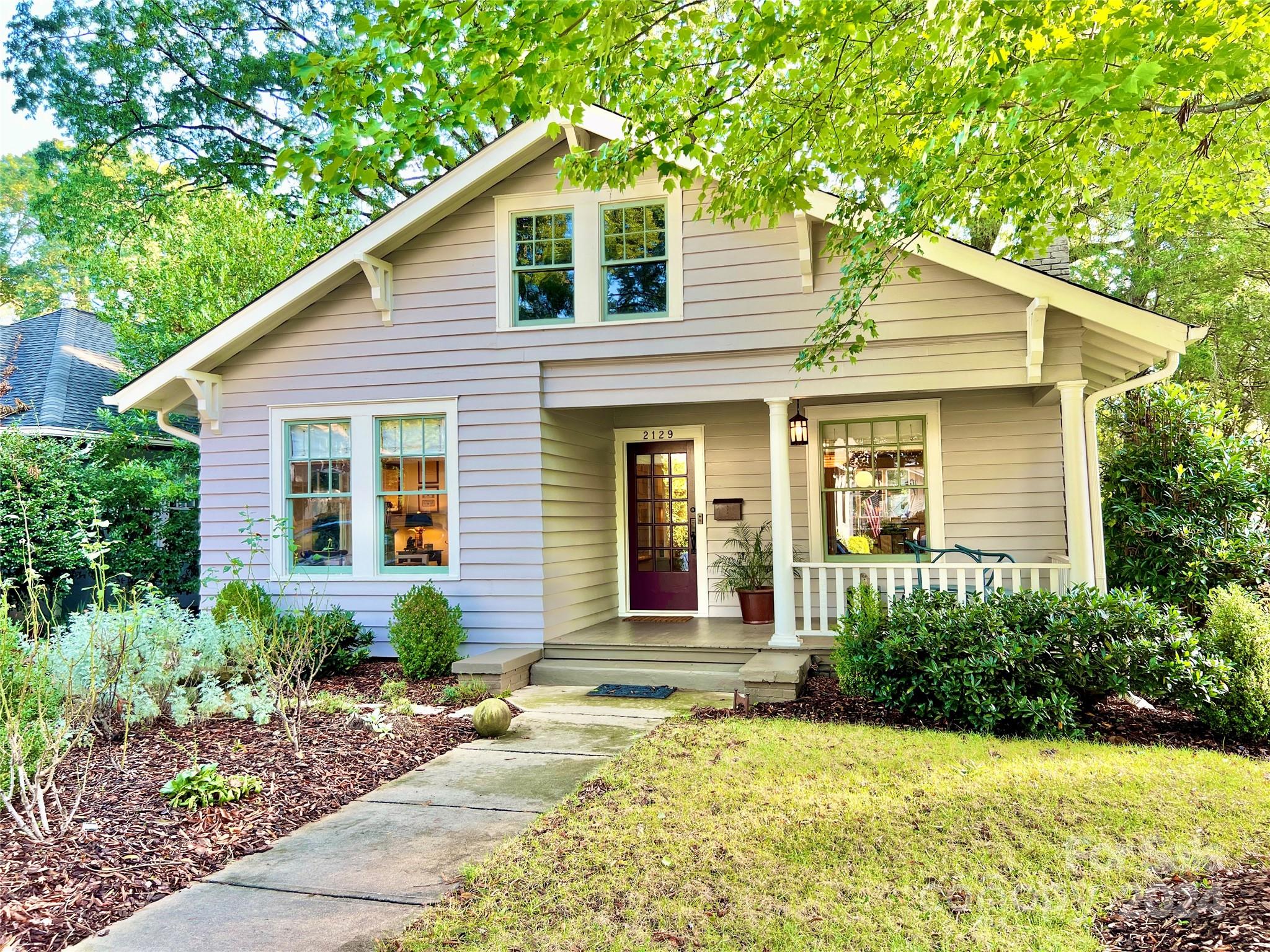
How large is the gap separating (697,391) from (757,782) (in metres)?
4.10

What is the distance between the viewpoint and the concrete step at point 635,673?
23.3 ft

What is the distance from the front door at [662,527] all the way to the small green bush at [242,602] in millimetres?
3861

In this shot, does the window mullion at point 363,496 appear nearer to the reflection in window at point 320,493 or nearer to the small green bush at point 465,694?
the reflection in window at point 320,493

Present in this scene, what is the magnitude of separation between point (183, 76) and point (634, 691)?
15.7m

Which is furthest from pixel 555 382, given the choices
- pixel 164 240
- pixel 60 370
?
pixel 60 370

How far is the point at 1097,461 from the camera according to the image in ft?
26.6

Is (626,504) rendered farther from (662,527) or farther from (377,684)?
(377,684)

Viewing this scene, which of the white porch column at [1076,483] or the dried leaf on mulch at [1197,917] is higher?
the white porch column at [1076,483]

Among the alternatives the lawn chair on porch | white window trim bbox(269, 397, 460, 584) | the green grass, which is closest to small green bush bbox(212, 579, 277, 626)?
white window trim bbox(269, 397, 460, 584)

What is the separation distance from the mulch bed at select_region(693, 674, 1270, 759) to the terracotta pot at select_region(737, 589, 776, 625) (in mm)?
1973

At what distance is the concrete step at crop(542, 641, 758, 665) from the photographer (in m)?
7.29

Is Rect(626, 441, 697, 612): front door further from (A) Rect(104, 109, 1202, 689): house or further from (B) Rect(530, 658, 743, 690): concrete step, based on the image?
(B) Rect(530, 658, 743, 690): concrete step

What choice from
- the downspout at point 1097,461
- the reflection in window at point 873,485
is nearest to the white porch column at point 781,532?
the reflection in window at point 873,485

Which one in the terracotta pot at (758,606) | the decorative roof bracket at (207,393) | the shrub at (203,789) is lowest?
the shrub at (203,789)
